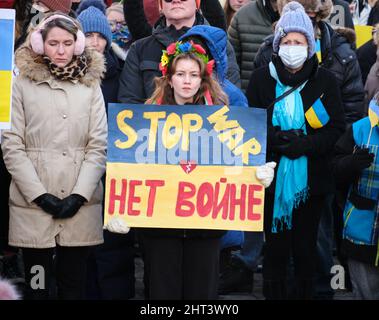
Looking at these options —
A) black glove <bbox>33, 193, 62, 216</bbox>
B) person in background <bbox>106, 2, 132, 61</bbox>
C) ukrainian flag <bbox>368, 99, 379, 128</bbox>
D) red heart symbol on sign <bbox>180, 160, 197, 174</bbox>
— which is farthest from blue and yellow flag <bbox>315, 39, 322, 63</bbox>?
black glove <bbox>33, 193, 62, 216</bbox>

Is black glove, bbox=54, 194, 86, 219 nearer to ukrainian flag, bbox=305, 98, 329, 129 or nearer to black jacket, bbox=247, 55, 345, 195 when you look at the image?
black jacket, bbox=247, 55, 345, 195

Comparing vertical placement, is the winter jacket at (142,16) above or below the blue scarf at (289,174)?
above

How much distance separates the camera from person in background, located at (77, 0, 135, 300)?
27.6 feet

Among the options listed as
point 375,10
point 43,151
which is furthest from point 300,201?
point 375,10

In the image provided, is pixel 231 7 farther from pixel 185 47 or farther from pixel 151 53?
pixel 185 47

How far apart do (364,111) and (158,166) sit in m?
2.72

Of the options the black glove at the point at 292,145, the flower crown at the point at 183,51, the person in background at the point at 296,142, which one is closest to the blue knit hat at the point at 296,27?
the person in background at the point at 296,142

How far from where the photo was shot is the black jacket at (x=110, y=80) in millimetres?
8453

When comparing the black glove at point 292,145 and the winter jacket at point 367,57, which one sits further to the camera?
the winter jacket at point 367,57

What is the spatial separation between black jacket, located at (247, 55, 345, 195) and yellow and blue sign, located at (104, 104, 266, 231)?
1.13 m

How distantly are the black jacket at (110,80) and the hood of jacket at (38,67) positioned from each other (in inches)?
29.4

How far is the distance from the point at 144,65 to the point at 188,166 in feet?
4.33

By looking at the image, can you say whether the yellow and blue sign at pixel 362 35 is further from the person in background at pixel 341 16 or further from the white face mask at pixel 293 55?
the white face mask at pixel 293 55

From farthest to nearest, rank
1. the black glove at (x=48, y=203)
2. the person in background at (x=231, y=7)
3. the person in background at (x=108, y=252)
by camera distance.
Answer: the person in background at (x=231, y=7) < the person in background at (x=108, y=252) < the black glove at (x=48, y=203)
